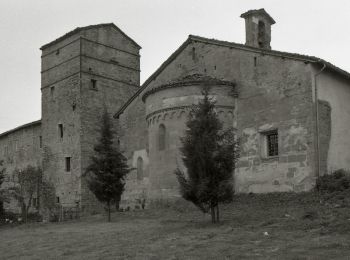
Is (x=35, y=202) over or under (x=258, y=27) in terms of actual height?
under

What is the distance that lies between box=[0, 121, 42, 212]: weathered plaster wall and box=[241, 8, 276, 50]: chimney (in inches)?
818

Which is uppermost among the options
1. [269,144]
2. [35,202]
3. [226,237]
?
[269,144]

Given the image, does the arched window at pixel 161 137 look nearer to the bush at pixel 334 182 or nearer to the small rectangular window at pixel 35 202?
the bush at pixel 334 182

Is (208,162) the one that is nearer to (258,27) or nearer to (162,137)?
(162,137)

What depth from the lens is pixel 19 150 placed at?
1724 inches

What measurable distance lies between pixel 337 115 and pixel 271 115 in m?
3.20

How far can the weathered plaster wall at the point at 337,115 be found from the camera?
22766 mm

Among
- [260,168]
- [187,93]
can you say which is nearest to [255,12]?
[187,93]

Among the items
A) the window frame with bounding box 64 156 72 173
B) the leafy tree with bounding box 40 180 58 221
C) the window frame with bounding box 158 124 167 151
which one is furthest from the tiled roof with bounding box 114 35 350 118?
the leafy tree with bounding box 40 180 58 221

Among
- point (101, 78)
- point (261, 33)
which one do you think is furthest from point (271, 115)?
point (101, 78)

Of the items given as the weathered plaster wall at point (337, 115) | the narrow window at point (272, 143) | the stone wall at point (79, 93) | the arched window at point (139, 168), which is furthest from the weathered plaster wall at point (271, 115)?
the stone wall at point (79, 93)

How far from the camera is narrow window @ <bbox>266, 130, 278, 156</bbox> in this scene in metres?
23.4

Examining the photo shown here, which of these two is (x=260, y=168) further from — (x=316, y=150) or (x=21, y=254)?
(x=21, y=254)

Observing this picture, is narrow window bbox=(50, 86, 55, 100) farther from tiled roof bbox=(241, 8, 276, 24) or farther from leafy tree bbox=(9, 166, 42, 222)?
tiled roof bbox=(241, 8, 276, 24)
